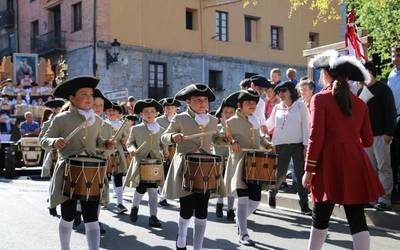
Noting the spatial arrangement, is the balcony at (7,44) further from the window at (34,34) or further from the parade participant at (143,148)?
the parade participant at (143,148)

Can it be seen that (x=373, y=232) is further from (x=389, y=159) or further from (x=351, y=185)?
(x=351, y=185)

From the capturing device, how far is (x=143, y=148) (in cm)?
891

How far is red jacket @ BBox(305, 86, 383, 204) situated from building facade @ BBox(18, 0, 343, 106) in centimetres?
2469

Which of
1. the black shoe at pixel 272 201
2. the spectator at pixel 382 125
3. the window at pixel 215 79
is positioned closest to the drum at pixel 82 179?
the spectator at pixel 382 125

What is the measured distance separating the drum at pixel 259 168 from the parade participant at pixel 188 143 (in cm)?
83

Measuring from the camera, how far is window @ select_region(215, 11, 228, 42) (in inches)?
1367

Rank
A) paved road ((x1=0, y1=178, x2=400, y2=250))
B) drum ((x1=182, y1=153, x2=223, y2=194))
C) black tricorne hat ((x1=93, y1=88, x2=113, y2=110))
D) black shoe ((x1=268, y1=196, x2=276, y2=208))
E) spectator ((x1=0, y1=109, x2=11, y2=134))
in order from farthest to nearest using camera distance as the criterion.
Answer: spectator ((x1=0, y1=109, x2=11, y2=134)) → black shoe ((x1=268, y1=196, x2=276, y2=208)) → black tricorne hat ((x1=93, y1=88, x2=113, y2=110)) → paved road ((x1=0, y1=178, x2=400, y2=250)) → drum ((x1=182, y1=153, x2=223, y2=194))

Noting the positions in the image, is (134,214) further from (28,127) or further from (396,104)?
(28,127)

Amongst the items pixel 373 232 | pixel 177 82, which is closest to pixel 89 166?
pixel 373 232

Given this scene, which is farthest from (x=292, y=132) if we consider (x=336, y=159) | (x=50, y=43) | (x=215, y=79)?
(x=50, y=43)

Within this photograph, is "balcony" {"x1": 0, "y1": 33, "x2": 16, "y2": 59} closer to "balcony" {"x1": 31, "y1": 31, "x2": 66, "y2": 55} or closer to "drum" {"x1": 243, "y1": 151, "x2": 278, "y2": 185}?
"balcony" {"x1": 31, "y1": 31, "x2": 66, "y2": 55}

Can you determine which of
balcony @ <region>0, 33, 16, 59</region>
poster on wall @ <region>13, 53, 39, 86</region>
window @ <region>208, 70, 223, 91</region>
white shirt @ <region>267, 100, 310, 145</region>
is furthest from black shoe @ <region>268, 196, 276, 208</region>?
balcony @ <region>0, 33, 16, 59</region>

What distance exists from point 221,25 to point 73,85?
29872 mm

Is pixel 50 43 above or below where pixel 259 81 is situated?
above
